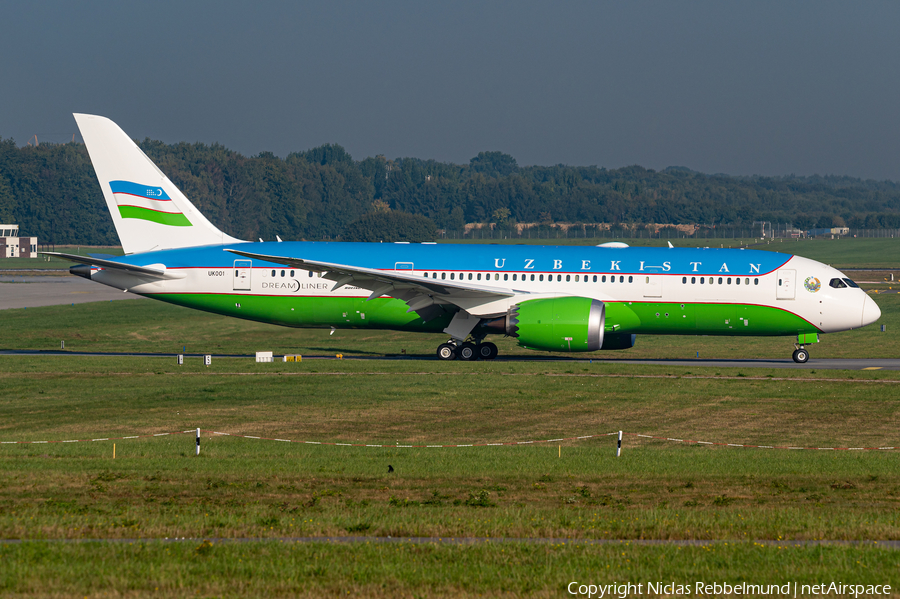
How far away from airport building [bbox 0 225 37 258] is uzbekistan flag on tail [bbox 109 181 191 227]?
466ft

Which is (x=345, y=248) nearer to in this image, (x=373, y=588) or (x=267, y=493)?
(x=267, y=493)

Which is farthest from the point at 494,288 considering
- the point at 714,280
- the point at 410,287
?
the point at 714,280

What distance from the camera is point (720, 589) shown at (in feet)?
32.8

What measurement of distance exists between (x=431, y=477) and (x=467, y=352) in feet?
65.9

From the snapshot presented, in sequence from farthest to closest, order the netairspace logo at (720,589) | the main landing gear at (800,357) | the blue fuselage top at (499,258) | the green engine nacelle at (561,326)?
the main landing gear at (800,357), the blue fuselage top at (499,258), the green engine nacelle at (561,326), the netairspace logo at (720,589)

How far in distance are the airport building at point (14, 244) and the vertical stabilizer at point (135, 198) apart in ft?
466

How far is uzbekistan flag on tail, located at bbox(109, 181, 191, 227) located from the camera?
39.0 metres

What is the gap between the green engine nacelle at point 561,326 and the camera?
33594mm

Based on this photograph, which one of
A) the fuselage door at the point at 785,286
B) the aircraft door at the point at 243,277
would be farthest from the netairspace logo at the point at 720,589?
the aircraft door at the point at 243,277

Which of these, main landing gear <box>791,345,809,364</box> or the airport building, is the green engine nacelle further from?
the airport building

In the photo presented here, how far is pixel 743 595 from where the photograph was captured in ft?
32.4

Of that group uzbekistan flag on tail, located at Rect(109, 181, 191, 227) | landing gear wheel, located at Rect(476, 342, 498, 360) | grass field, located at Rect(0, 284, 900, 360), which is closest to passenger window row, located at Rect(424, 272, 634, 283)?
landing gear wheel, located at Rect(476, 342, 498, 360)

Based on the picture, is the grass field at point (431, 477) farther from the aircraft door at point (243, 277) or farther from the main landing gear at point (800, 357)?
the main landing gear at point (800, 357)

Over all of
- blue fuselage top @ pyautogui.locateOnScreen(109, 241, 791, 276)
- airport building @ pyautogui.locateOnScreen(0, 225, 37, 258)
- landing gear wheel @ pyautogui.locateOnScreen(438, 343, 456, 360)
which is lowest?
landing gear wheel @ pyautogui.locateOnScreen(438, 343, 456, 360)
